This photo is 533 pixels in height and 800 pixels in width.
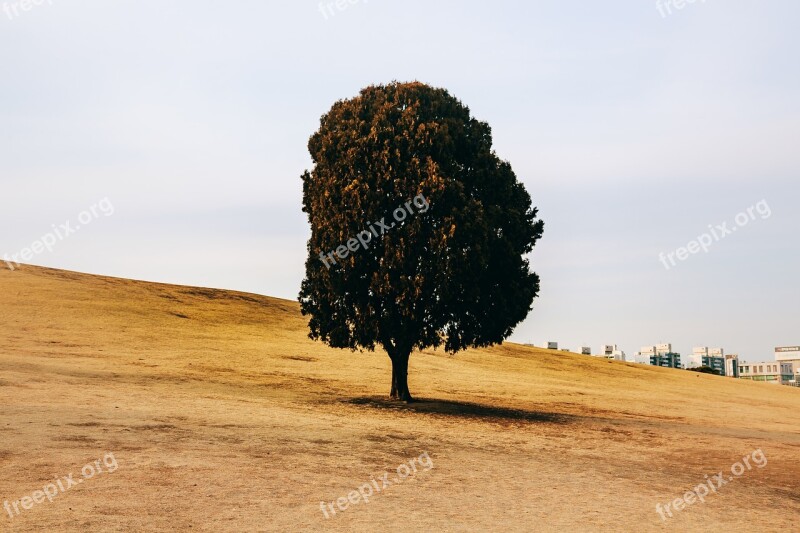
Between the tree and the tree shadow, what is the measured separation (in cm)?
145

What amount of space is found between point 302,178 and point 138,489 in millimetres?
23428

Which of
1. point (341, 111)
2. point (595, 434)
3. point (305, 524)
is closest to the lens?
point (305, 524)

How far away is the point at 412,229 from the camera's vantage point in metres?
31.5

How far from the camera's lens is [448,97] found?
3528 cm

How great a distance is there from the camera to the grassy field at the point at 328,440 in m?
14.8

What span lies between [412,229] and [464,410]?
9.61 m

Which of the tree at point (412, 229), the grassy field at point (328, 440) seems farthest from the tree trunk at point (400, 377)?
the grassy field at point (328, 440)

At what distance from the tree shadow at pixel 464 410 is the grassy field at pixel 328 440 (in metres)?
0.29

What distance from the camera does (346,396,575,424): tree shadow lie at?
3281 centimetres

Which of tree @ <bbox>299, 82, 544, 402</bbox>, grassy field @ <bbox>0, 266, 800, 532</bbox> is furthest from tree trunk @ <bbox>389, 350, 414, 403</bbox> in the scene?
grassy field @ <bbox>0, 266, 800, 532</bbox>

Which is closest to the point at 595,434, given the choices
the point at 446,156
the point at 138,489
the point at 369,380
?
the point at 446,156

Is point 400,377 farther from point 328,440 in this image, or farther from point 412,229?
point 328,440

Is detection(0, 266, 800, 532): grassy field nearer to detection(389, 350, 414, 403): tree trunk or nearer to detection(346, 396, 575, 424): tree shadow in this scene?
detection(346, 396, 575, 424): tree shadow

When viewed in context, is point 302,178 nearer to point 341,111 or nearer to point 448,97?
point 341,111
